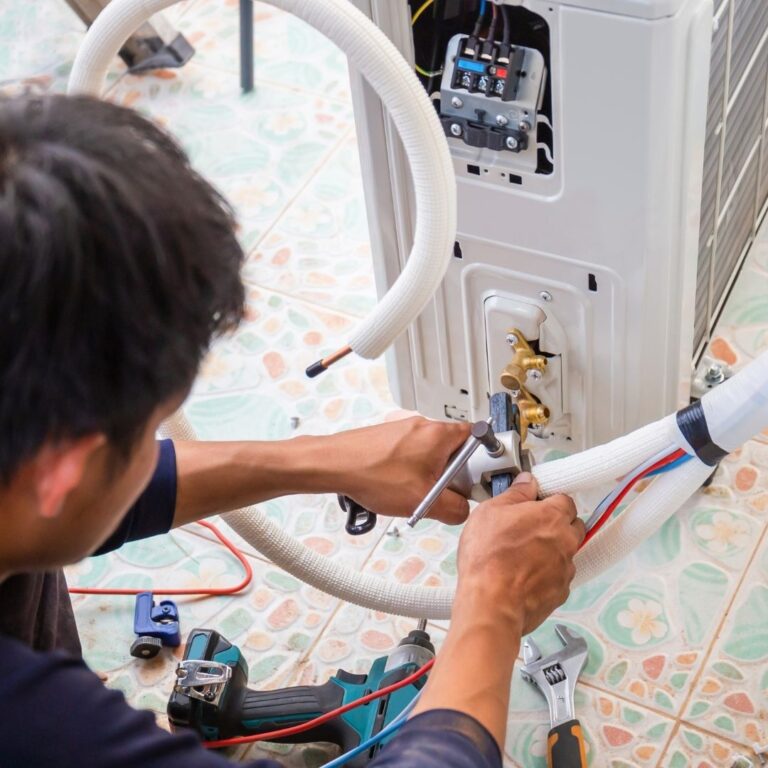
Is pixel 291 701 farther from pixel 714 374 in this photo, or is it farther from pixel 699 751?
pixel 714 374

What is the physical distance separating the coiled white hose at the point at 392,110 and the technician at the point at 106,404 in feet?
0.72

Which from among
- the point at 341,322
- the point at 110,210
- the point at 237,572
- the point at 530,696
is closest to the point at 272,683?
the point at 237,572

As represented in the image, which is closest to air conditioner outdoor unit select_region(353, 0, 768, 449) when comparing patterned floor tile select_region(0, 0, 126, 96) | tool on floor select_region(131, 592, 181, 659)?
tool on floor select_region(131, 592, 181, 659)

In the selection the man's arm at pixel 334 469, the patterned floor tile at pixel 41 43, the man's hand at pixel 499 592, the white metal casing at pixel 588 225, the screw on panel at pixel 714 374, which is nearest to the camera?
the man's hand at pixel 499 592

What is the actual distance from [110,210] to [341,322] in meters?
1.15

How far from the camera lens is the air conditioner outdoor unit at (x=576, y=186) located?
1.01m

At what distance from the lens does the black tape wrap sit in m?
1.10

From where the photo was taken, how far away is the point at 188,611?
1489 millimetres

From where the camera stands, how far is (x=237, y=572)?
153 centimetres

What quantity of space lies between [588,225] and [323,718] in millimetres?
613

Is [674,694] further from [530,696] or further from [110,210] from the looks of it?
[110,210]

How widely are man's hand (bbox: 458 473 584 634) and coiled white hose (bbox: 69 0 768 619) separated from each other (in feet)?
0.31

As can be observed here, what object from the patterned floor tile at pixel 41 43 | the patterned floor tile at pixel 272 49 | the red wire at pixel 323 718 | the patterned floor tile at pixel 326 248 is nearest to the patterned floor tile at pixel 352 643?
the red wire at pixel 323 718

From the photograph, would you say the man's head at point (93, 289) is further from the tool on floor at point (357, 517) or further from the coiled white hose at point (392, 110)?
the tool on floor at point (357, 517)
